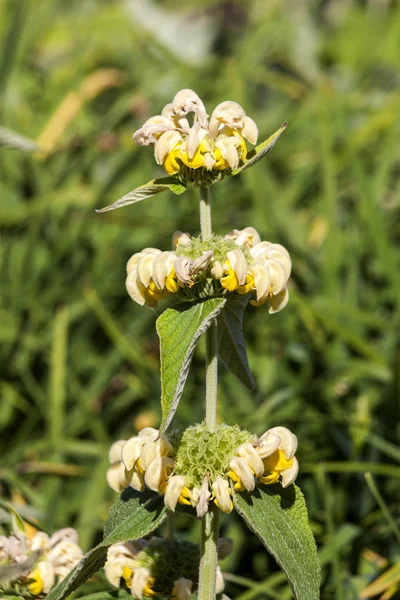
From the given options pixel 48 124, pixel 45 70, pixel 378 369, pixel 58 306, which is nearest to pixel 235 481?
pixel 378 369

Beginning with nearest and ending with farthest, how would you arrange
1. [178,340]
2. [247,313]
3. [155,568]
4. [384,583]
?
[178,340] < [155,568] < [384,583] < [247,313]

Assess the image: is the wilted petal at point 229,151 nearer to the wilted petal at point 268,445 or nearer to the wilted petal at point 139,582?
the wilted petal at point 268,445

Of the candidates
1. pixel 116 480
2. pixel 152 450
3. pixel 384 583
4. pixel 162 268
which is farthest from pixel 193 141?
pixel 384 583

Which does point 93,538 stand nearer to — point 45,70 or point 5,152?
point 5,152

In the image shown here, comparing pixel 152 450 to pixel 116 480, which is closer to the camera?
pixel 152 450

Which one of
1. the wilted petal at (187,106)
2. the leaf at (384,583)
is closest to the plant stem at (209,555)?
the wilted petal at (187,106)

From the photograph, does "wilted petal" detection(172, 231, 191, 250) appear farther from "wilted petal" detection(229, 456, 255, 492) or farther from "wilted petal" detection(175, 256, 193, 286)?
"wilted petal" detection(229, 456, 255, 492)

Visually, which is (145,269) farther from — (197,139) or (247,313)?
(247,313)
